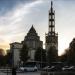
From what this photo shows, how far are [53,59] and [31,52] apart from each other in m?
45.7

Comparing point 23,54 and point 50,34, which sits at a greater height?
point 50,34

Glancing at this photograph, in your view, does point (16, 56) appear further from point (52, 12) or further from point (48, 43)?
point (52, 12)

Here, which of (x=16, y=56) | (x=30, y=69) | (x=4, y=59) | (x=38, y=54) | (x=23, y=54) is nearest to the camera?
(x=30, y=69)

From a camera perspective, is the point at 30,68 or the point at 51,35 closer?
the point at 30,68

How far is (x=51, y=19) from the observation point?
165750mm

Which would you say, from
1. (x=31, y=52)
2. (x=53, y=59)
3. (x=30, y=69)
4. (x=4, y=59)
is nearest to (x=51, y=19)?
(x=31, y=52)

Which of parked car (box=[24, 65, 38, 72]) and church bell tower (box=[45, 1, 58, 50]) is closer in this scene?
parked car (box=[24, 65, 38, 72])

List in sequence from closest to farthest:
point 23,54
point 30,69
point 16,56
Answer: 1. point 30,69
2. point 23,54
3. point 16,56

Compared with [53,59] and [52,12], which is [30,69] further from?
[52,12]

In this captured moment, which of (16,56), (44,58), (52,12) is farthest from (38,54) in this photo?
(52,12)

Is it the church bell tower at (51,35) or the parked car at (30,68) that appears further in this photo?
the church bell tower at (51,35)

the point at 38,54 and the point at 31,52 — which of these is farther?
the point at 31,52

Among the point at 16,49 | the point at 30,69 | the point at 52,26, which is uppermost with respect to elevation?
the point at 52,26

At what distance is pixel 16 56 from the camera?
163000mm
